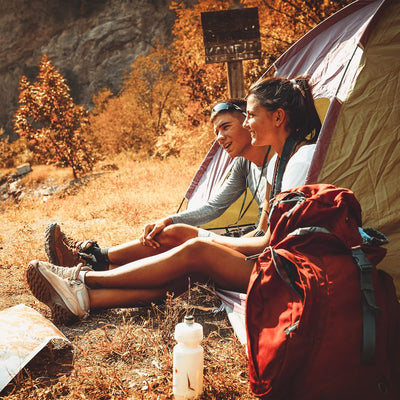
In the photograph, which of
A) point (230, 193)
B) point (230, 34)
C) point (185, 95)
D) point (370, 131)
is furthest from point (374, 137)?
point (185, 95)

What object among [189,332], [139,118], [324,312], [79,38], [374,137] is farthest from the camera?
[79,38]

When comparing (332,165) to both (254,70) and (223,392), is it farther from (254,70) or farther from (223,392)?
(254,70)

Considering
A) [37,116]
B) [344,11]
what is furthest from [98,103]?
[344,11]

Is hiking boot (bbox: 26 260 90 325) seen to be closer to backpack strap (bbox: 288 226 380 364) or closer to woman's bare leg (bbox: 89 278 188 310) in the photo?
woman's bare leg (bbox: 89 278 188 310)

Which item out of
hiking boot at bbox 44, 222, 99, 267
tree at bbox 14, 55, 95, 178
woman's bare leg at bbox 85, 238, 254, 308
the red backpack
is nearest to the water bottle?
the red backpack

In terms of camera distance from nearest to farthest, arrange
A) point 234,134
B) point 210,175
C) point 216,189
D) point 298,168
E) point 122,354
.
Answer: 1. point 122,354
2. point 298,168
3. point 234,134
4. point 216,189
5. point 210,175

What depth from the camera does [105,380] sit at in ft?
5.74

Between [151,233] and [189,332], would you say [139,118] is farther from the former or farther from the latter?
[189,332]

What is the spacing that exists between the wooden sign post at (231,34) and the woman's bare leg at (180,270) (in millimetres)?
3034

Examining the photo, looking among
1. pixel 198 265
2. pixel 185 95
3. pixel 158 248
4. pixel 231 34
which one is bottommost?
pixel 158 248

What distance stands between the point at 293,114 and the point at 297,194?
2.53 ft

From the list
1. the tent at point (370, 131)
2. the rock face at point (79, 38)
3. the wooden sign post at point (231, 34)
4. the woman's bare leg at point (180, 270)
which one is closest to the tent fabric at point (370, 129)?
the tent at point (370, 131)

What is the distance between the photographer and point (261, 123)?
7.43 ft

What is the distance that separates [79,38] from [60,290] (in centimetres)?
2146
